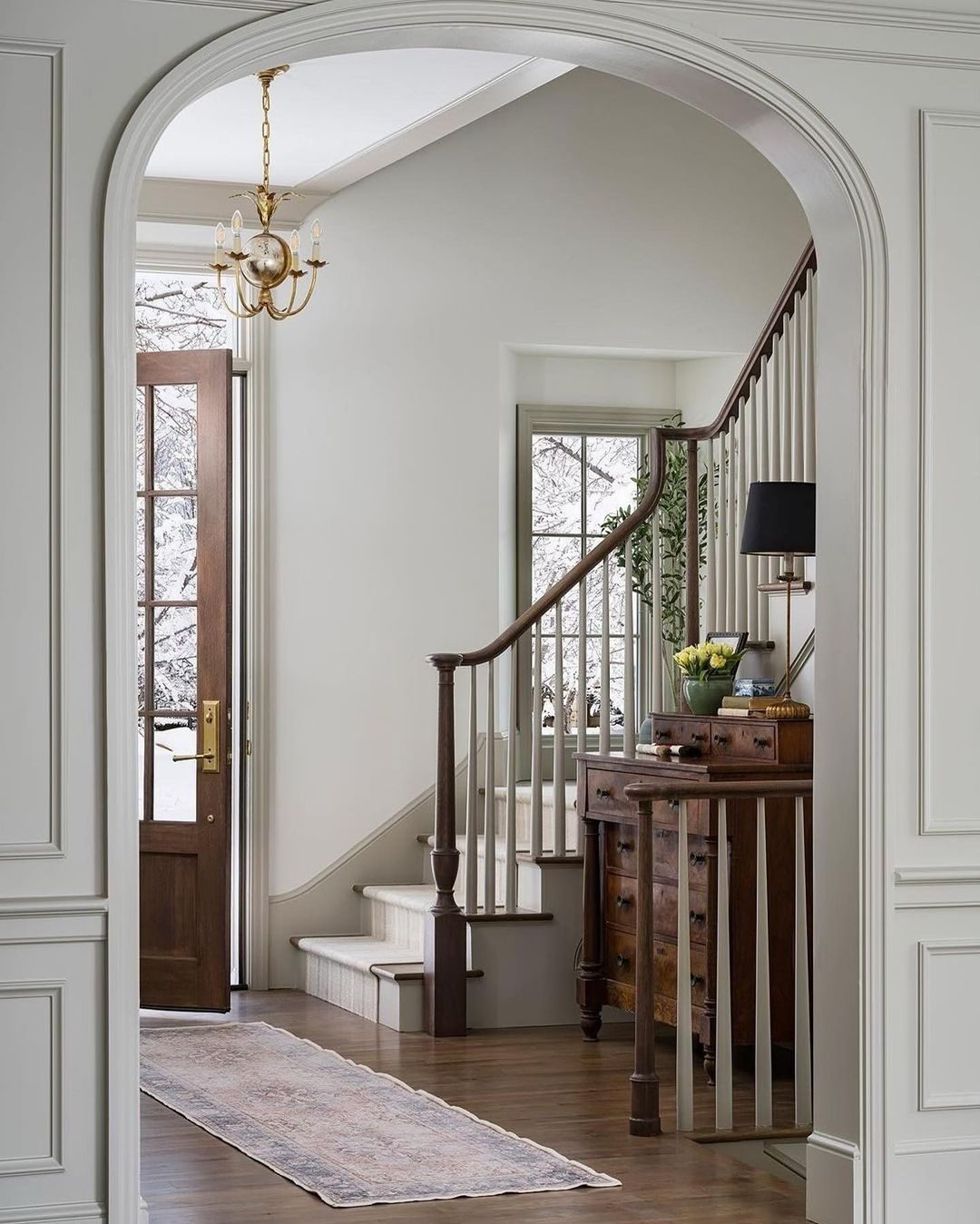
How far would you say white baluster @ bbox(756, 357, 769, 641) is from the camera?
611 cm

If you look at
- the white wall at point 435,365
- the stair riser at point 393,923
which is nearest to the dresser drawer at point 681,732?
the stair riser at point 393,923

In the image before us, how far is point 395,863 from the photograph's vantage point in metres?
7.46

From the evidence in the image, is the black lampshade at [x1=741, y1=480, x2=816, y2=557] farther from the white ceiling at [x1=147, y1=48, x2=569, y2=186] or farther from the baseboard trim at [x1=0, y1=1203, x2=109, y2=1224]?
the baseboard trim at [x1=0, y1=1203, x2=109, y2=1224]

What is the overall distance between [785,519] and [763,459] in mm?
692

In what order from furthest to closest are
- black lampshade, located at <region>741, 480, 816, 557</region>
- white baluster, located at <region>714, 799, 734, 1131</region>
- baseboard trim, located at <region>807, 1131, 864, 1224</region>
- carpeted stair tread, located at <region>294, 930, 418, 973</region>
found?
carpeted stair tread, located at <region>294, 930, 418, 973</region> → black lampshade, located at <region>741, 480, 816, 557</region> → white baluster, located at <region>714, 799, 734, 1131</region> → baseboard trim, located at <region>807, 1131, 864, 1224</region>

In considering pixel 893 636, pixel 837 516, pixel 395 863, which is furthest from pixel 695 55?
pixel 395 863

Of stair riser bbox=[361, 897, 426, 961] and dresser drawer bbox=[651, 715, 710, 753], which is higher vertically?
dresser drawer bbox=[651, 715, 710, 753]

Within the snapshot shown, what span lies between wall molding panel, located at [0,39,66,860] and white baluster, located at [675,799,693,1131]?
1907 mm

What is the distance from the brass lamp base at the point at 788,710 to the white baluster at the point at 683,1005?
831mm

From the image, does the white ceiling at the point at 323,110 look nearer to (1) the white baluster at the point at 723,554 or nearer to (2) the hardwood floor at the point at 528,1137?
(1) the white baluster at the point at 723,554

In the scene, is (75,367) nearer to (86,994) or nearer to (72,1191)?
(86,994)

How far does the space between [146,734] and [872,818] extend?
11.2 ft

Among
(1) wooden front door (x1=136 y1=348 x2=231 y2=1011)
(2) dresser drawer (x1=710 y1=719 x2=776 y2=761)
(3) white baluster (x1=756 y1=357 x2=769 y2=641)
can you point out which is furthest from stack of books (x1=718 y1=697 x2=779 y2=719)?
(1) wooden front door (x1=136 y1=348 x2=231 y2=1011)

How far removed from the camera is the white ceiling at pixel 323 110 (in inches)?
235
